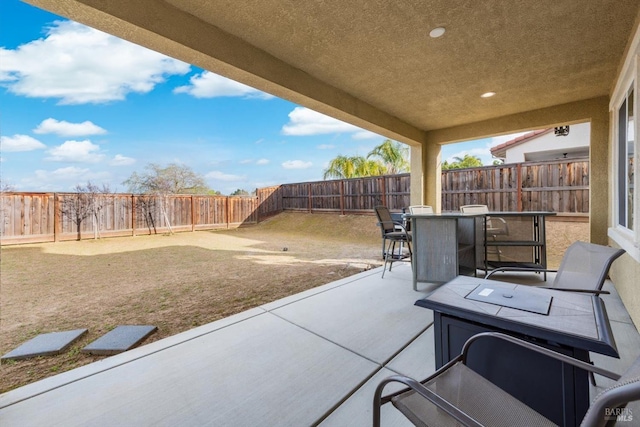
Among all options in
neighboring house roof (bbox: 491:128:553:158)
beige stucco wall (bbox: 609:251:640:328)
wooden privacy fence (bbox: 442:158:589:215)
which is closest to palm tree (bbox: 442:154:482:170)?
neighboring house roof (bbox: 491:128:553:158)

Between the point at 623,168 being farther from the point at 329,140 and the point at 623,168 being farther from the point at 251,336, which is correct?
the point at 329,140

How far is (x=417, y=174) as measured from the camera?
19.9 feet

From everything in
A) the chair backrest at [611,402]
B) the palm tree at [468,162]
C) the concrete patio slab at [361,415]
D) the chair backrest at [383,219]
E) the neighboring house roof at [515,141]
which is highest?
the palm tree at [468,162]

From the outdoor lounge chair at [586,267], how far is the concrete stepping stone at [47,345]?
12.3 ft

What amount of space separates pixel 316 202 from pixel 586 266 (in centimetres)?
1155

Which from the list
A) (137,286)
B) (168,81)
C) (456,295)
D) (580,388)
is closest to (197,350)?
(456,295)

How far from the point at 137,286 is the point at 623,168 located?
262 inches

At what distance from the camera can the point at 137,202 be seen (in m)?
9.98

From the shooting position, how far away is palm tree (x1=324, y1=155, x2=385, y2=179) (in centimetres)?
1342

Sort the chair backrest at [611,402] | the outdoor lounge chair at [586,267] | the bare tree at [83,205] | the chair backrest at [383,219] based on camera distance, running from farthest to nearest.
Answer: the bare tree at [83,205]
the chair backrest at [383,219]
the outdoor lounge chair at [586,267]
the chair backrest at [611,402]

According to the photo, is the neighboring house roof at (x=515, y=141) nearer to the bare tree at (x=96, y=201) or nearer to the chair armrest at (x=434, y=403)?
the chair armrest at (x=434, y=403)

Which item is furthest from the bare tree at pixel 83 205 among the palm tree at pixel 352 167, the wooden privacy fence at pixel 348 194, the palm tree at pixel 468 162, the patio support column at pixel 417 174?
the palm tree at pixel 468 162

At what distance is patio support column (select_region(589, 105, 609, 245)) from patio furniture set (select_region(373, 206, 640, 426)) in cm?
325

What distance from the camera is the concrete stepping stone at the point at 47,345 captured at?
2.18 metres
